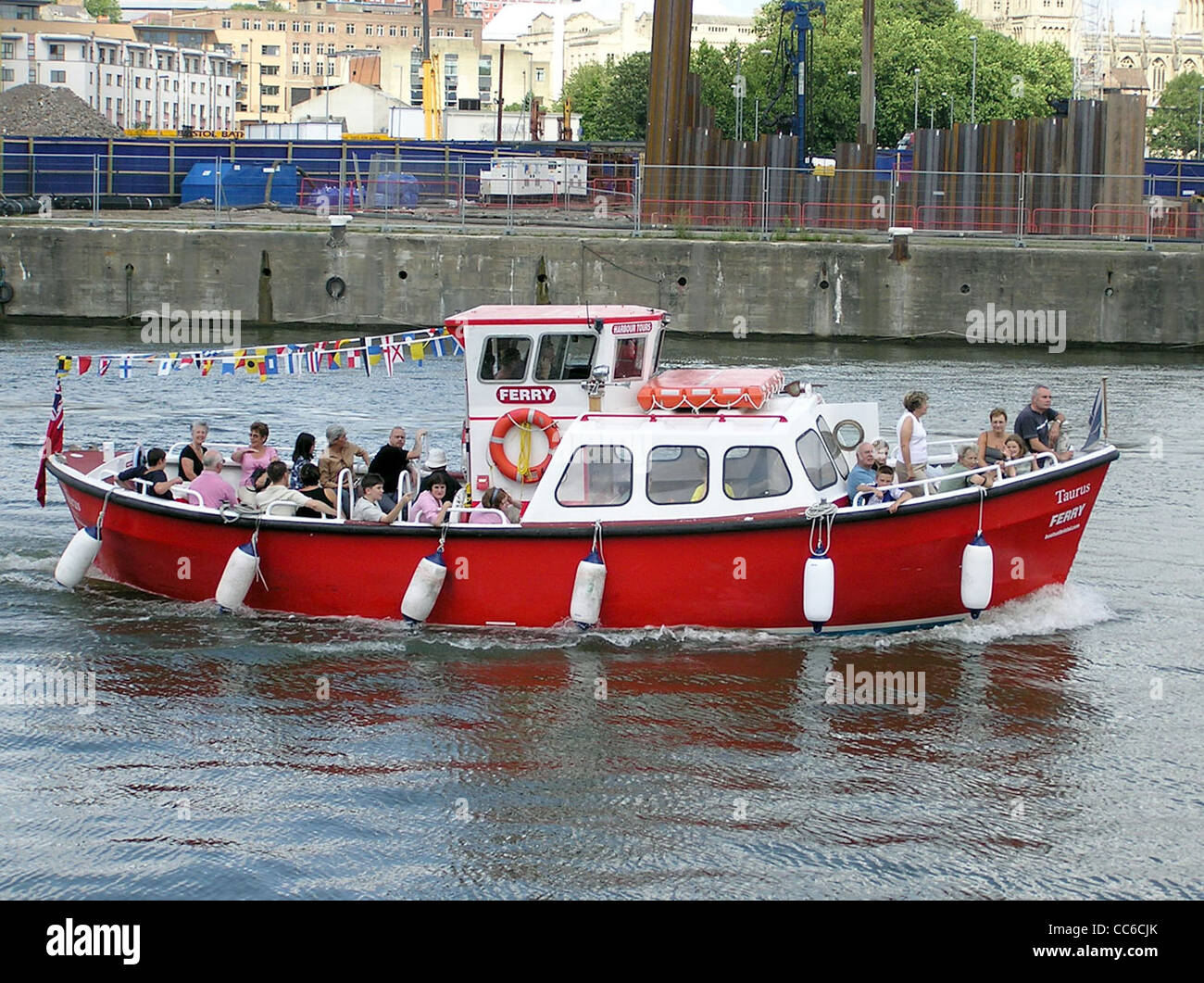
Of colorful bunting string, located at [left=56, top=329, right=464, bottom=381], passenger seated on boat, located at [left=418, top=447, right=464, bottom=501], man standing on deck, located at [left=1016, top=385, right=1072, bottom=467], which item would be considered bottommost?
passenger seated on boat, located at [left=418, top=447, right=464, bottom=501]

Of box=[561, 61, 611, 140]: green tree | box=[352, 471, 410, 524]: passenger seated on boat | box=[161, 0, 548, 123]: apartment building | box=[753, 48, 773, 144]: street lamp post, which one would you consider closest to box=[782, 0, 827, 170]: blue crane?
box=[753, 48, 773, 144]: street lamp post

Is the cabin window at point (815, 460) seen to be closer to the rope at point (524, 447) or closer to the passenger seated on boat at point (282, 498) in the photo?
the rope at point (524, 447)

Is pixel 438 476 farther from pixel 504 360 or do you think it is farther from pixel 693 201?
pixel 693 201

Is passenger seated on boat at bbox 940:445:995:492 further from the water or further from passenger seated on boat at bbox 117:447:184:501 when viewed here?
passenger seated on boat at bbox 117:447:184:501

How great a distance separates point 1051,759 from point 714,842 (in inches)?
126

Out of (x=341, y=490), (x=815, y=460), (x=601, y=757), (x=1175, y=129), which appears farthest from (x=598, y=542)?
(x=1175, y=129)

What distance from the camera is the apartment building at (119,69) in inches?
4761

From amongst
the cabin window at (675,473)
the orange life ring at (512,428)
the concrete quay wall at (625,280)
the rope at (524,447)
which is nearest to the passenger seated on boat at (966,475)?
the cabin window at (675,473)

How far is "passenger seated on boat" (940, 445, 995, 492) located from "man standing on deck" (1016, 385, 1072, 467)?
57 cm

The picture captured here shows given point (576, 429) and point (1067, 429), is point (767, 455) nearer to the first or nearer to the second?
point (576, 429)

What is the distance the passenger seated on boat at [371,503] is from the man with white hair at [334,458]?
484 mm

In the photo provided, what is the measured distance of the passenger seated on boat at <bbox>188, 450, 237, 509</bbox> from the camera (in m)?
16.2

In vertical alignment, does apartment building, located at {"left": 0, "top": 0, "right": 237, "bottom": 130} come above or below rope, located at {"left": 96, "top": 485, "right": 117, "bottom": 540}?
above
